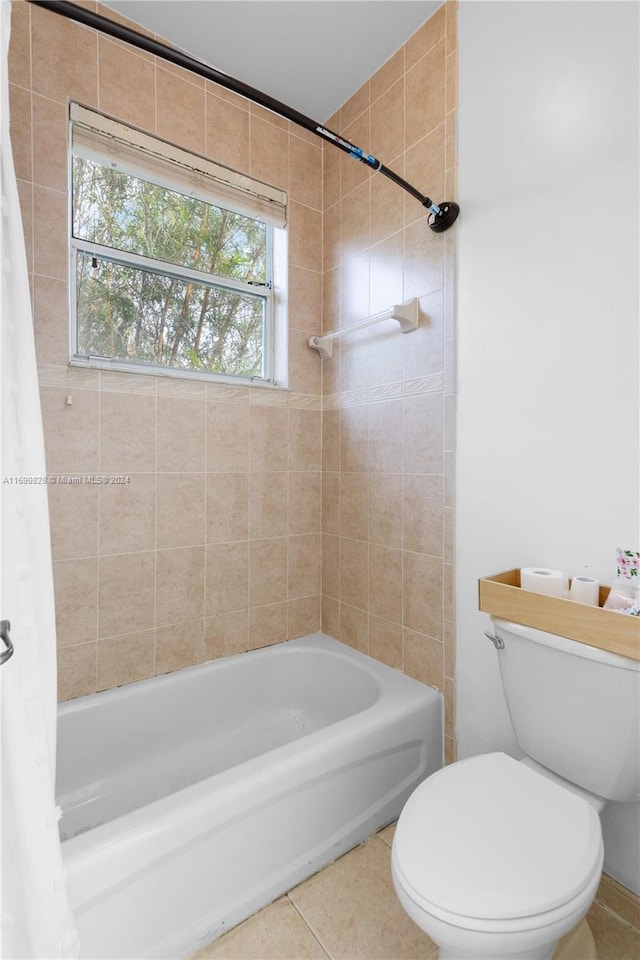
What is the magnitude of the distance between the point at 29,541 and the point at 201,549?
43.1 inches

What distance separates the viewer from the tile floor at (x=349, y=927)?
1160 millimetres

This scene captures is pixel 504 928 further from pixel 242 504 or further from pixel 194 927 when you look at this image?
pixel 242 504

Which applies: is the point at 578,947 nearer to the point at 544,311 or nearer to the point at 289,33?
the point at 544,311

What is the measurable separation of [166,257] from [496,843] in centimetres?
214

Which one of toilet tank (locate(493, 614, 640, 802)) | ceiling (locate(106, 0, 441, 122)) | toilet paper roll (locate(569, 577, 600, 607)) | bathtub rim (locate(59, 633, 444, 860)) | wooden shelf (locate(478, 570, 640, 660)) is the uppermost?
ceiling (locate(106, 0, 441, 122))

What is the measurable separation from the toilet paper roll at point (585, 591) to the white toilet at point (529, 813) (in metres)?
0.13

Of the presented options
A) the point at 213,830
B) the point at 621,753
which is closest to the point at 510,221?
the point at 621,753

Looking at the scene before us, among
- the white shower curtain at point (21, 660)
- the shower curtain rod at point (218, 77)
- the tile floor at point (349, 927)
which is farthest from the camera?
the tile floor at point (349, 927)

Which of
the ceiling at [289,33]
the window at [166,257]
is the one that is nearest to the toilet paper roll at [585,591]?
the window at [166,257]

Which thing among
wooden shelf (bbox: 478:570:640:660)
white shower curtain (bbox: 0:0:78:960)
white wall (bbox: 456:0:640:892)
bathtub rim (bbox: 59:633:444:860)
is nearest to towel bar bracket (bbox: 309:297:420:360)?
white wall (bbox: 456:0:640:892)

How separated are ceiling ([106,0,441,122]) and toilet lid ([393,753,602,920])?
245cm

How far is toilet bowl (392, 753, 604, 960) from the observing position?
2.65 feet

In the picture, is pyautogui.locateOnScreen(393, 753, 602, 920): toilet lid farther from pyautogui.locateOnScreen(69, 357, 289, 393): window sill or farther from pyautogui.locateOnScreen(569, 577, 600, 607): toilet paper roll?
pyautogui.locateOnScreen(69, 357, 289, 393): window sill

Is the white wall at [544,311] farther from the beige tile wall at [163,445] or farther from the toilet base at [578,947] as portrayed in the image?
the beige tile wall at [163,445]
